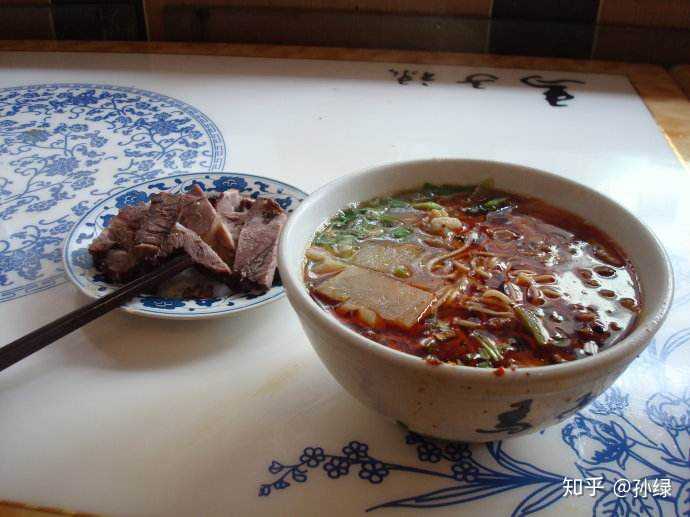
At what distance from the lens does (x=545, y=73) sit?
242 centimetres

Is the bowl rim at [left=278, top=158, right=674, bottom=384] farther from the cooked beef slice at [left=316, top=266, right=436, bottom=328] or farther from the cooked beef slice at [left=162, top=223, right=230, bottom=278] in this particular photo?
the cooked beef slice at [left=162, top=223, right=230, bottom=278]

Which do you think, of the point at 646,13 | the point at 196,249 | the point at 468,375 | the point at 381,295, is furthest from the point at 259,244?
the point at 646,13

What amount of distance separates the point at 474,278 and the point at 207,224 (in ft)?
1.88

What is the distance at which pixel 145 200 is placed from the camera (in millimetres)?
1416

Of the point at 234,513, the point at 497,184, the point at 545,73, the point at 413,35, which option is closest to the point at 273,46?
the point at 413,35

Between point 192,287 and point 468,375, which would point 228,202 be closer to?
point 192,287

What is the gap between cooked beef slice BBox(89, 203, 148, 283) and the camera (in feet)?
3.68

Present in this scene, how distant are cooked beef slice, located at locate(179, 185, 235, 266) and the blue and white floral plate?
116mm

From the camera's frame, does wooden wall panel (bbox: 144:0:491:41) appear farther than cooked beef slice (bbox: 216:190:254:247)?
Yes

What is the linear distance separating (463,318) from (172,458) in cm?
44

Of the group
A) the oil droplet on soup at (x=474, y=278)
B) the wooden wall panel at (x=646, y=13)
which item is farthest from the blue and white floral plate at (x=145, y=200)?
the wooden wall panel at (x=646, y=13)

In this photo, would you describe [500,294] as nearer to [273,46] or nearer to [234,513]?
[234,513]

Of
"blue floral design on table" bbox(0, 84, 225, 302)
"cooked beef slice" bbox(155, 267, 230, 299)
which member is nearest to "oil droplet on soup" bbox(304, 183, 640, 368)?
"cooked beef slice" bbox(155, 267, 230, 299)

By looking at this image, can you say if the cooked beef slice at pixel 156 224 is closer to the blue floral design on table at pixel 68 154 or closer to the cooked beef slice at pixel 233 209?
the cooked beef slice at pixel 233 209
